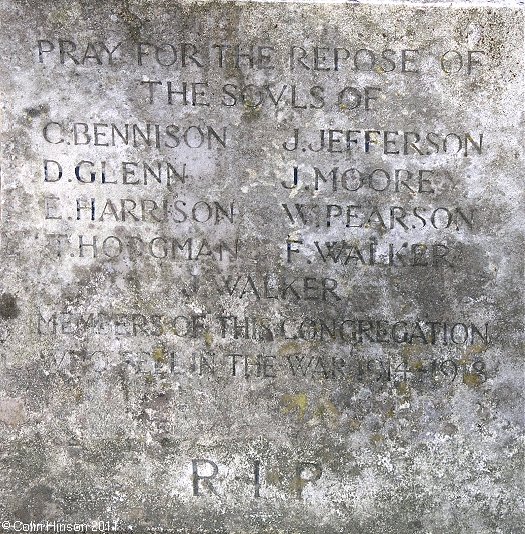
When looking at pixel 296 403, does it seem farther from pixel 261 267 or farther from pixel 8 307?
pixel 8 307

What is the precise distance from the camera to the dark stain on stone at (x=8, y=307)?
3.74 m

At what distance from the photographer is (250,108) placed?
11.9 feet

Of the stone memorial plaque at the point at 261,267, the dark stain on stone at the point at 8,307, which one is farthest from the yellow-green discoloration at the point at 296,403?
the dark stain on stone at the point at 8,307

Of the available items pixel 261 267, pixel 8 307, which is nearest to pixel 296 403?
pixel 261 267

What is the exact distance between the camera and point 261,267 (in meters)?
3.72

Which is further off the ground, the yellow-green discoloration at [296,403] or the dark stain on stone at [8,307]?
the dark stain on stone at [8,307]

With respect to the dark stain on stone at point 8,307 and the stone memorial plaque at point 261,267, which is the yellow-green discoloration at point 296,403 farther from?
the dark stain on stone at point 8,307

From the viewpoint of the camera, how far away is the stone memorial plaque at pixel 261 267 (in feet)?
11.7

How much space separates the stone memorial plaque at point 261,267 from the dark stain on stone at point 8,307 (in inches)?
0.8

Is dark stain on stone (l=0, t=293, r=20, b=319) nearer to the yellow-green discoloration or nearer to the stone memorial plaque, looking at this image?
the stone memorial plaque

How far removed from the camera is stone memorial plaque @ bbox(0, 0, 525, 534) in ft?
11.7

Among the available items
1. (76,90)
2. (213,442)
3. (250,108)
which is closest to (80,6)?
(76,90)

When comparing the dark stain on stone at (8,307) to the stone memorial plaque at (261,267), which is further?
the dark stain on stone at (8,307)

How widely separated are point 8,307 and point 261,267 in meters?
1.61
